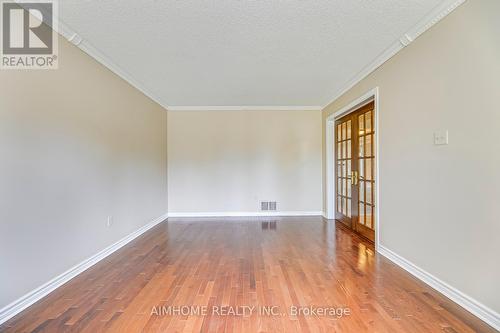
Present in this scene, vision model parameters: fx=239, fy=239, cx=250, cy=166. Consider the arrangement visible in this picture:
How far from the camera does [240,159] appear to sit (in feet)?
18.2

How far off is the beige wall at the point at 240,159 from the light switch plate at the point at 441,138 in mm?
3296

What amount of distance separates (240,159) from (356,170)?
8.23 ft

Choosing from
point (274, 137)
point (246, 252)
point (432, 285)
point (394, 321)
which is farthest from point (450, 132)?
point (274, 137)

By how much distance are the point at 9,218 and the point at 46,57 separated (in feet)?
4.92

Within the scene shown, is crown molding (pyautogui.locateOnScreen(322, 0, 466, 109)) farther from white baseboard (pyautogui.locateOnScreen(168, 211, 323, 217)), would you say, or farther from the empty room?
white baseboard (pyautogui.locateOnScreen(168, 211, 323, 217))

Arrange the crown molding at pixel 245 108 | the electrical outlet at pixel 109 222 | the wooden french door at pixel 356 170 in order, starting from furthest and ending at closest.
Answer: the crown molding at pixel 245 108, the wooden french door at pixel 356 170, the electrical outlet at pixel 109 222

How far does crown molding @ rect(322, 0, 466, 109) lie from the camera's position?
6.79 ft

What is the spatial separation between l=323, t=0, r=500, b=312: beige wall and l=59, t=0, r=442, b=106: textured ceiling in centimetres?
42

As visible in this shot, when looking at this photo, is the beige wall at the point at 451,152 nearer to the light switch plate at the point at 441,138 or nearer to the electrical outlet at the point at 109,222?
the light switch plate at the point at 441,138

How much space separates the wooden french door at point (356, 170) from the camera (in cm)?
369

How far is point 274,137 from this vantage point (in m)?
5.55

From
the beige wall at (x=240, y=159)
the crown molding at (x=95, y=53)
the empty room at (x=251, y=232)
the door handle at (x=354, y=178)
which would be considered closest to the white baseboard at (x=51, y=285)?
the empty room at (x=251, y=232)

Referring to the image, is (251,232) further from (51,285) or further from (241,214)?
(51,285)

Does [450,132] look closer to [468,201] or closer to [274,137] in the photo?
[468,201]
